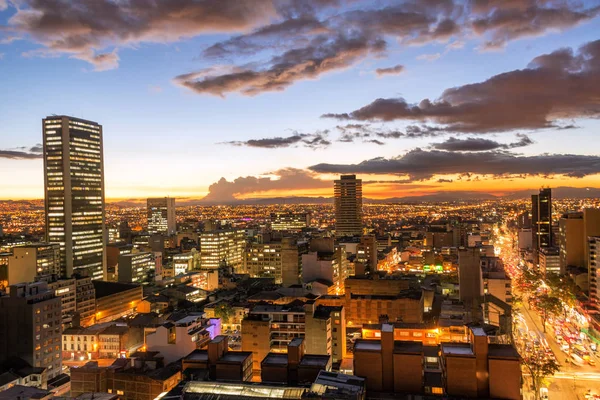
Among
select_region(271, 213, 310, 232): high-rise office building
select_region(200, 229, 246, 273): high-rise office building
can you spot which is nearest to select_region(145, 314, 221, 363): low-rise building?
select_region(200, 229, 246, 273): high-rise office building

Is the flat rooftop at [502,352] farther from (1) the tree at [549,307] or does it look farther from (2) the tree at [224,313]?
(1) the tree at [549,307]

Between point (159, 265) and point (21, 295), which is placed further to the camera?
point (159, 265)

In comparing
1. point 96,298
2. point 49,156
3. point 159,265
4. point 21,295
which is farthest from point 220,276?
point 21,295

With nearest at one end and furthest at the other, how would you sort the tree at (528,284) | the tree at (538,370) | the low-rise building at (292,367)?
the low-rise building at (292,367), the tree at (538,370), the tree at (528,284)

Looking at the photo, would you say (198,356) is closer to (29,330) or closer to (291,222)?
(29,330)

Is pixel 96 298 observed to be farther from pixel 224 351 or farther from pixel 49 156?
pixel 224 351

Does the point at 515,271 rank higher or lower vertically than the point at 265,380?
lower

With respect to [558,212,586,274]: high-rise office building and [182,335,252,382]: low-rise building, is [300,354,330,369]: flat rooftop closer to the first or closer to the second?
[182,335,252,382]: low-rise building

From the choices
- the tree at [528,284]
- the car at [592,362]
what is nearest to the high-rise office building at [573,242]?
the tree at [528,284]
